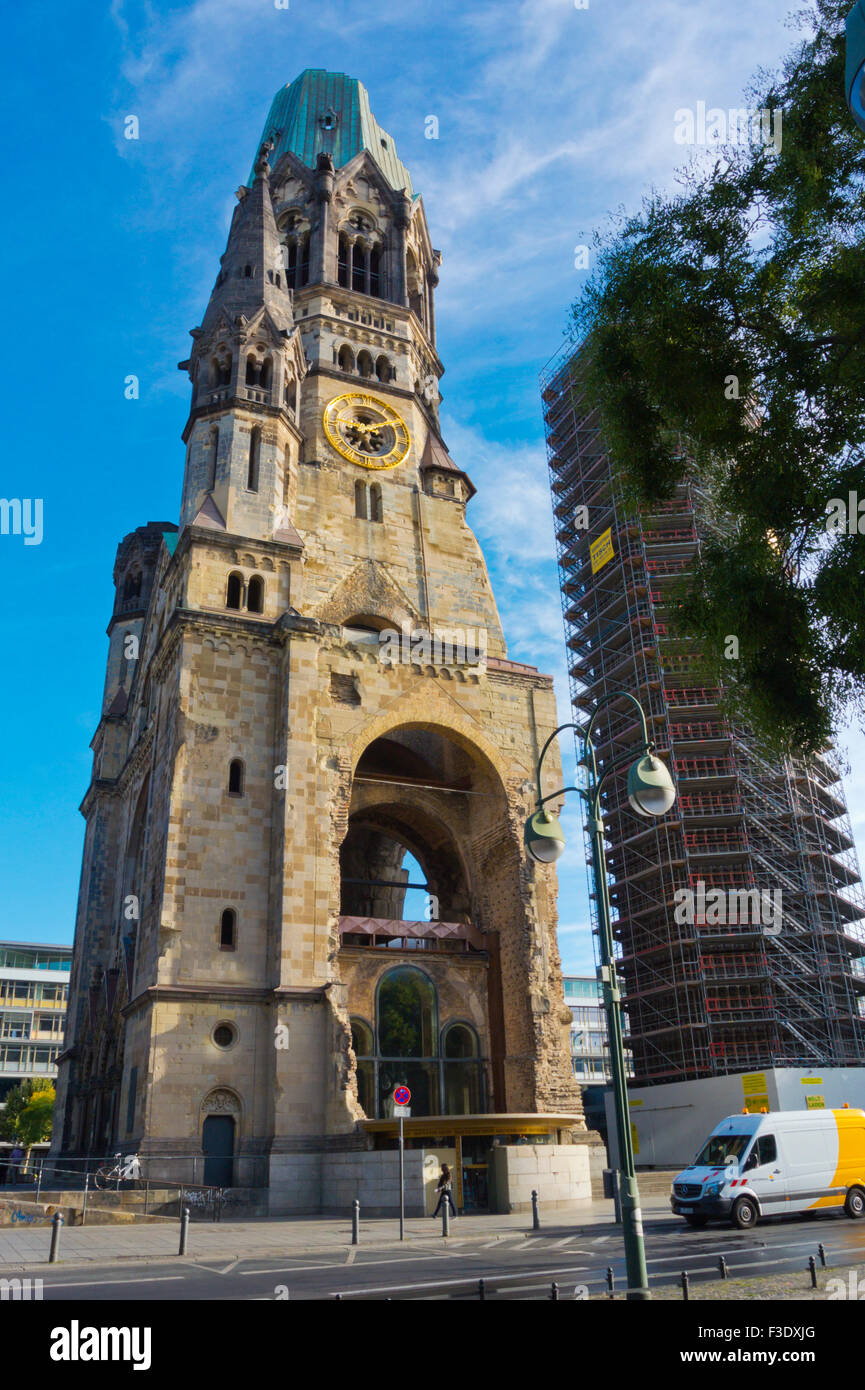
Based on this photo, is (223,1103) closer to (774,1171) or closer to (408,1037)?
(408,1037)

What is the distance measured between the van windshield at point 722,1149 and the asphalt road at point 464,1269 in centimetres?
147

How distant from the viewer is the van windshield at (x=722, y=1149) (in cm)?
1962

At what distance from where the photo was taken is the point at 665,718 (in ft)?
156

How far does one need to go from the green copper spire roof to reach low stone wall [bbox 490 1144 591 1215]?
44.8 metres

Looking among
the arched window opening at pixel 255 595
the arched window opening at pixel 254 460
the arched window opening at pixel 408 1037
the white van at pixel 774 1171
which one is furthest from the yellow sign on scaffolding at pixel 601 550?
the white van at pixel 774 1171

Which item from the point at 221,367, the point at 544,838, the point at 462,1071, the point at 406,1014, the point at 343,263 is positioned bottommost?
the point at 462,1071

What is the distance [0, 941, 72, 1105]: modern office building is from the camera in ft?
266

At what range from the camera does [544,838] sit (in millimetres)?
12094

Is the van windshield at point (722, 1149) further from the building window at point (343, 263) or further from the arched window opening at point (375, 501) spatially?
the building window at point (343, 263)

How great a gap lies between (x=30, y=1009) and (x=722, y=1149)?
254 feet

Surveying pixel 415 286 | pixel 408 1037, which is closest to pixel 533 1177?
pixel 408 1037

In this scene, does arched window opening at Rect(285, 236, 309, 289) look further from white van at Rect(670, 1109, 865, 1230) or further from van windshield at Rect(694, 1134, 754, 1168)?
white van at Rect(670, 1109, 865, 1230)

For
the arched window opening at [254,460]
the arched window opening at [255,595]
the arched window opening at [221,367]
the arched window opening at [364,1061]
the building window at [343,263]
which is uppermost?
the building window at [343,263]
